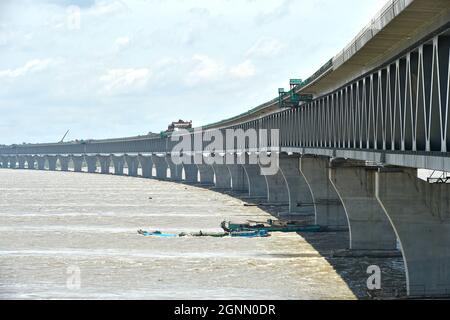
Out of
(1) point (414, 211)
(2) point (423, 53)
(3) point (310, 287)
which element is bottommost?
(3) point (310, 287)

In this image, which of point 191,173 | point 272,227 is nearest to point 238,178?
point 191,173

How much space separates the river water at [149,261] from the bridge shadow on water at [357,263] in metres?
0.62

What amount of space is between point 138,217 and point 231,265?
40.5 metres

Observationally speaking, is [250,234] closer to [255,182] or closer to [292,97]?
[292,97]

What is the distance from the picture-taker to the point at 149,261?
57.1 m

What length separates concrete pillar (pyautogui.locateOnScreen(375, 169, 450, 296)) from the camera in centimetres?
4234

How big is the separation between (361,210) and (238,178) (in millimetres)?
90849

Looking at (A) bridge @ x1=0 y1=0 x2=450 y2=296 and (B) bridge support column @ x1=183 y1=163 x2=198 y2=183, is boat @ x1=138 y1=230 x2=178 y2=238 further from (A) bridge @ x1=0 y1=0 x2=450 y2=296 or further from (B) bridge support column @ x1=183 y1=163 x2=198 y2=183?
(B) bridge support column @ x1=183 y1=163 x2=198 y2=183

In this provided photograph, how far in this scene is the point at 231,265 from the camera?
182 feet

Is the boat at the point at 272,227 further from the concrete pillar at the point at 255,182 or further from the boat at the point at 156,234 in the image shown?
the concrete pillar at the point at 255,182

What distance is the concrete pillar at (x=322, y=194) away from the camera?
265 ft

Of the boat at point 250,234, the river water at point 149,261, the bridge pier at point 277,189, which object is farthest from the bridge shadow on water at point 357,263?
the bridge pier at point 277,189
